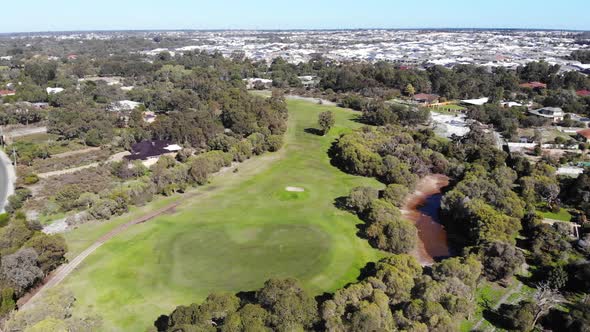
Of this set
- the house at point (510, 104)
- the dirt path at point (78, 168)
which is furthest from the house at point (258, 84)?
the house at point (510, 104)

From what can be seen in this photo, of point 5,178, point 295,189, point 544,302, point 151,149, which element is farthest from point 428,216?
point 5,178

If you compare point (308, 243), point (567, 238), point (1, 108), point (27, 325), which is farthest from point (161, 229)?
point (1, 108)

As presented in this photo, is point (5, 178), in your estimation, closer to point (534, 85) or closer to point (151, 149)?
point (151, 149)

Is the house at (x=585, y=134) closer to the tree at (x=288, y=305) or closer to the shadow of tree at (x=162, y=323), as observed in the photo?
the tree at (x=288, y=305)

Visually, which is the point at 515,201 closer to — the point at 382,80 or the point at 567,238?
the point at 567,238

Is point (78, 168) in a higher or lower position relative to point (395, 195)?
lower

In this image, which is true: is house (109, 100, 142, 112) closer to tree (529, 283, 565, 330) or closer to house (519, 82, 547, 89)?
tree (529, 283, 565, 330)
